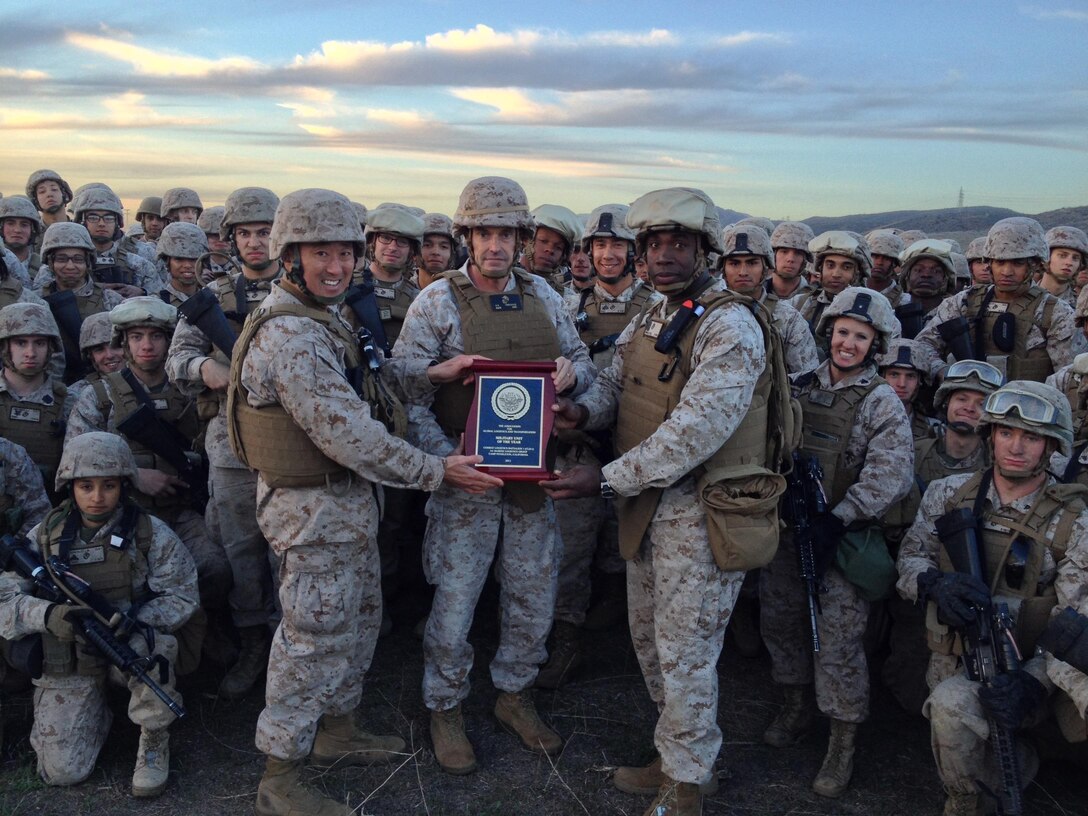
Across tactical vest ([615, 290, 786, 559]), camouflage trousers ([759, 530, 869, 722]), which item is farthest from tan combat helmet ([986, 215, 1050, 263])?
tactical vest ([615, 290, 786, 559])

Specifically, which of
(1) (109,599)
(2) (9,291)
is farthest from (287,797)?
(2) (9,291)

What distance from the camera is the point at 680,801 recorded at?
4504mm

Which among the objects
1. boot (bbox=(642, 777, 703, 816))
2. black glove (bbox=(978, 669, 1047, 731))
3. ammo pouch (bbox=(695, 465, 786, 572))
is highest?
ammo pouch (bbox=(695, 465, 786, 572))

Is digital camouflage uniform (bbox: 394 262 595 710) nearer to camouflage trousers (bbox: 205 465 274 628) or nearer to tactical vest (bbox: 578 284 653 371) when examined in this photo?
camouflage trousers (bbox: 205 465 274 628)

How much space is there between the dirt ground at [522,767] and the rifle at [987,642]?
31.9 inches

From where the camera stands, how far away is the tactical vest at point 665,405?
437cm

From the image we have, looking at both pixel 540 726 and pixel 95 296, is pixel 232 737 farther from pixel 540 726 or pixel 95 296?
pixel 95 296

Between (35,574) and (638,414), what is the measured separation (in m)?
3.39

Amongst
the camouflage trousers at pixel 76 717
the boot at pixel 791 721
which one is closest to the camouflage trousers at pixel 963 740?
the boot at pixel 791 721

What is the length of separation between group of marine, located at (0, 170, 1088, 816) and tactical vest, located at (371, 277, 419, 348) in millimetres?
871

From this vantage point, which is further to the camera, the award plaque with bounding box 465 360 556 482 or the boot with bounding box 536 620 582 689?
the boot with bounding box 536 620 582 689

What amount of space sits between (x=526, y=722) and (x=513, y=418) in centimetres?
190

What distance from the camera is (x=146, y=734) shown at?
4.95 meters

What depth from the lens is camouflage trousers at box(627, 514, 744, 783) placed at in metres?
4.41
